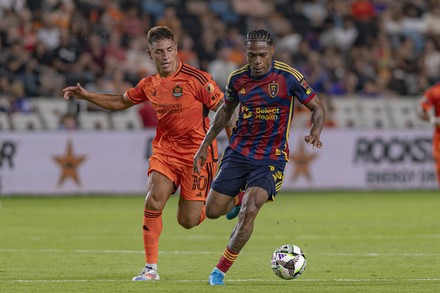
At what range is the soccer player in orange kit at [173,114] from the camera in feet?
34.6

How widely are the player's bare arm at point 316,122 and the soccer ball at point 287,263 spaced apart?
1002 mm

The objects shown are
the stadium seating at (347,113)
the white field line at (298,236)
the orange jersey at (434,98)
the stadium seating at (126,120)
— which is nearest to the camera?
the white field line at (298,236)

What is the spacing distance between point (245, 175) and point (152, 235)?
3.54ft

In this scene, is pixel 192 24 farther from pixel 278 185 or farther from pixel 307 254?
pixel 278 185

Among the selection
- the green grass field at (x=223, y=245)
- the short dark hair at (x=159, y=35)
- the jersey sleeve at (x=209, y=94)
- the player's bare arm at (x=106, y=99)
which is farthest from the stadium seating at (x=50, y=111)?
the short dark hair at (x=159, y=35)

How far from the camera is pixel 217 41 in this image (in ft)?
84.5

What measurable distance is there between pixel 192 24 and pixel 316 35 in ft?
10.4

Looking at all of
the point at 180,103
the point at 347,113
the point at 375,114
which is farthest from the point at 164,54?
the point at 375,114

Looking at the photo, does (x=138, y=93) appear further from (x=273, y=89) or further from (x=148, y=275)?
(x=148, y=275)

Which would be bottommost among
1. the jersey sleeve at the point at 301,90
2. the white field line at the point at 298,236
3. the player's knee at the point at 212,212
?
the player's knee at the point at 212,212

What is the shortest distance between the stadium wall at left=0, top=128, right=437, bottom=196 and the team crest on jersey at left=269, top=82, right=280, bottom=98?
494 inches

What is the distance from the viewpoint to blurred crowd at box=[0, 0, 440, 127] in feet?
76.1

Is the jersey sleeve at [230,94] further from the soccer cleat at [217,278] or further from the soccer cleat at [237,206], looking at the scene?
the soccer cleat at [237,206]

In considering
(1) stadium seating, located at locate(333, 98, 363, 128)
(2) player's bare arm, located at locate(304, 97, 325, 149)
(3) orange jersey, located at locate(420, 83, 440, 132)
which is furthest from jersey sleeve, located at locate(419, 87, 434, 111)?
(2) player's bare arm, located at locate(304, 97, 325, 149)
